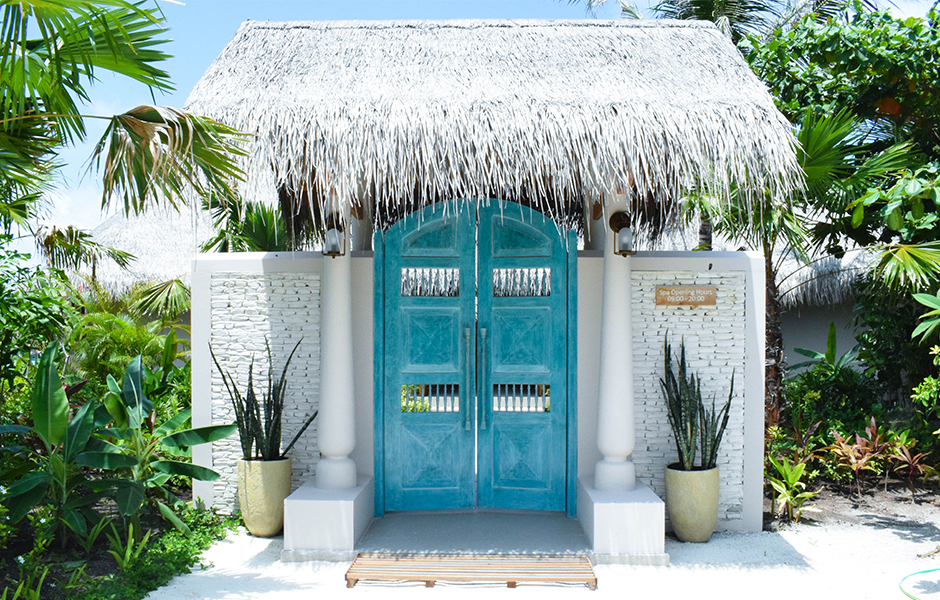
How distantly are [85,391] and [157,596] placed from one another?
11.8ft

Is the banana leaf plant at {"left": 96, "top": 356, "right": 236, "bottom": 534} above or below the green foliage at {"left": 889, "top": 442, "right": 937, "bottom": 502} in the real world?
above

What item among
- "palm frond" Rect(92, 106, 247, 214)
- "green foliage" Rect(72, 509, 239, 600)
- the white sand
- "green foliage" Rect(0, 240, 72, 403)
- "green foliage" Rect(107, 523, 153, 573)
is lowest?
the white sand

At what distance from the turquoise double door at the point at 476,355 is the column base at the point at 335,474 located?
1.28ft

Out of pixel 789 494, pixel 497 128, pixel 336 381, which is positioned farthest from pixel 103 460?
pixel 789 494

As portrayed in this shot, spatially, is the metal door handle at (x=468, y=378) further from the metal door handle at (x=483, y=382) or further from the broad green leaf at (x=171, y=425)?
the broad green leaf at (x=171, y=425)

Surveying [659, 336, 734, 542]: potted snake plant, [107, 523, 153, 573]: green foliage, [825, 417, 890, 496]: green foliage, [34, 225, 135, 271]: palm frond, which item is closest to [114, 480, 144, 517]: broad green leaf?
[107, 523, 153, 573]: green foliage

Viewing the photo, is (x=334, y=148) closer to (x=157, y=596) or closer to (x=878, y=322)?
(x=157, y=596)

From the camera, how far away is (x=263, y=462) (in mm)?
4797

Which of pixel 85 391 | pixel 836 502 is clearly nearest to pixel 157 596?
pixel 85 391

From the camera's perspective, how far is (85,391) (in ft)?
22.0

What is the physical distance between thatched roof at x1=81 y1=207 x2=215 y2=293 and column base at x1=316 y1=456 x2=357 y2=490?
764 centimetres

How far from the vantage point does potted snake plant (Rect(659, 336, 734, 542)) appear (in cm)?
473

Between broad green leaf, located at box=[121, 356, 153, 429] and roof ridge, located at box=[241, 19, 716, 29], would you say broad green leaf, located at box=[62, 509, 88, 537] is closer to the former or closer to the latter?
broad green leaf, located at box=[121, 356, 153, 429]

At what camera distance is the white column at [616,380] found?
470 cm
